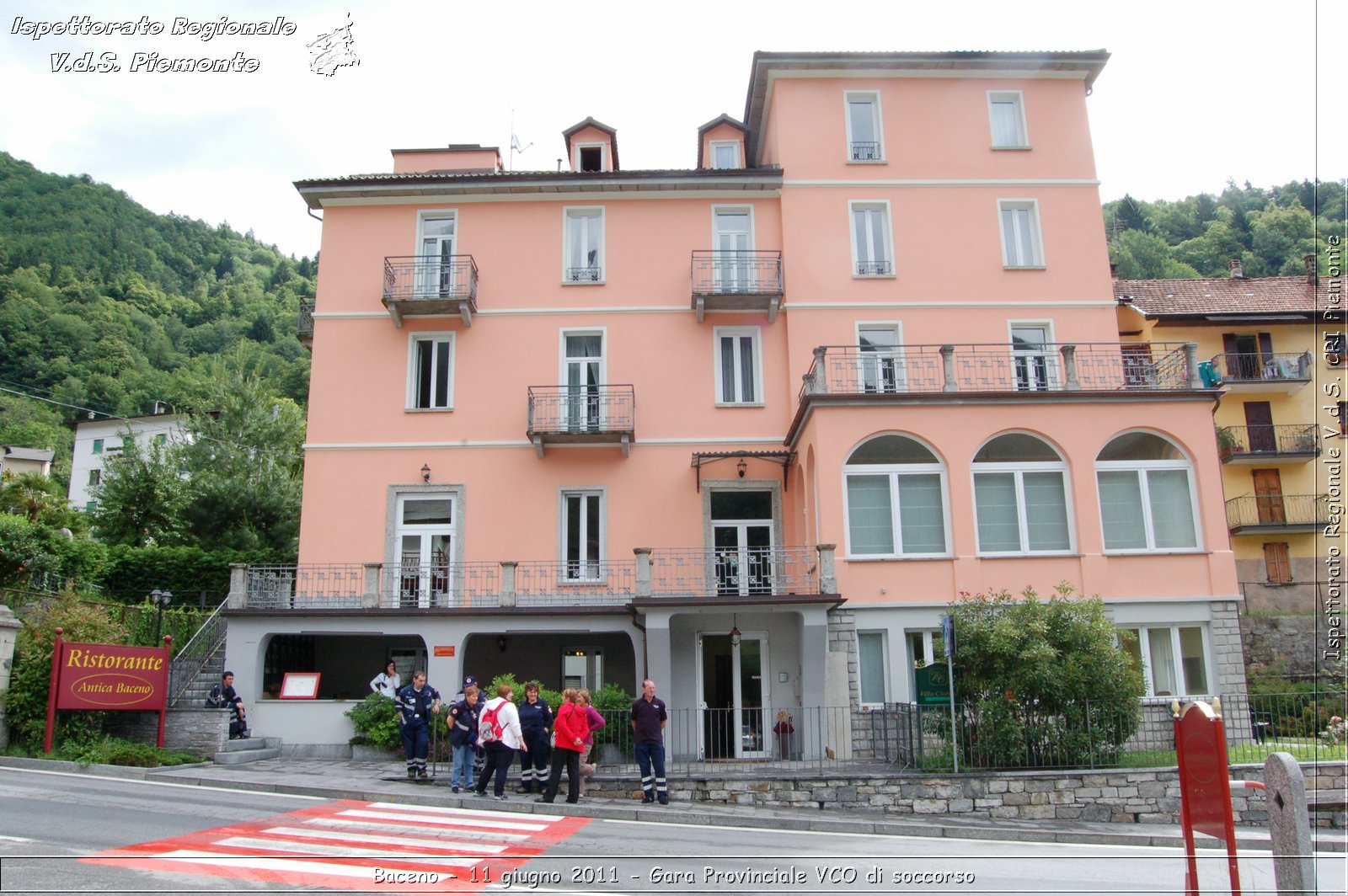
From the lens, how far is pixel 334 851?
9.99 m

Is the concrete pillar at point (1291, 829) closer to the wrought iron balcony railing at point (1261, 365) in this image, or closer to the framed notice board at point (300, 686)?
the framed notice board at point (300, 686)

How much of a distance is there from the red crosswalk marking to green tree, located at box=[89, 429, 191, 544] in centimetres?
2180

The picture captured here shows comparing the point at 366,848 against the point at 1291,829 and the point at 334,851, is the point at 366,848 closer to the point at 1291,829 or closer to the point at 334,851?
the point at 334,851

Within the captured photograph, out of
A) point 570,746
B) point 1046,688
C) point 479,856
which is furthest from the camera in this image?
point 1046,688

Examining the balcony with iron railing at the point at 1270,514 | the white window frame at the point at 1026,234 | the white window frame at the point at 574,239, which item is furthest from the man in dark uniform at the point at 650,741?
the balcony with iron railing at the point at 1270,514

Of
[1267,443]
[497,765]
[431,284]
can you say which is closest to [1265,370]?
[1267,443]

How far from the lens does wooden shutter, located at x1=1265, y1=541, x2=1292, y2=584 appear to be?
108 ft

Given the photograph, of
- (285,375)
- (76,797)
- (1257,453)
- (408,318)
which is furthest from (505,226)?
(285,375)

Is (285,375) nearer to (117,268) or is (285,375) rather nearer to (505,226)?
(117,268)

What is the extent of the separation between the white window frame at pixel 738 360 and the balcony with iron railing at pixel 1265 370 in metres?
19.7

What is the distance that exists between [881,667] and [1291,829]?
12.7 metres

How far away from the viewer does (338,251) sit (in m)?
23.7

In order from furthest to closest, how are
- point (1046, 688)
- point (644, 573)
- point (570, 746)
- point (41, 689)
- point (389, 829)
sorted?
point (644, 573) → point (41, 689) → point (1046, 688) → point (570, 746) → point (389, 829)

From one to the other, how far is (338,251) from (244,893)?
18372 millimetres
